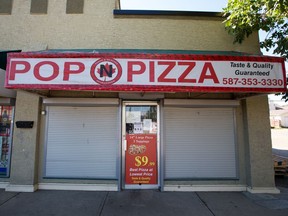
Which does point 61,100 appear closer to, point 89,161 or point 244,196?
point 89,161

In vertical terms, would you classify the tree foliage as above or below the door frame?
above

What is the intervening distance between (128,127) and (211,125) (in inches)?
98.0

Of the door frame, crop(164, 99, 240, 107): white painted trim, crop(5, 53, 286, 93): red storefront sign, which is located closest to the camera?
crop(5, 53, 286, 93): red storefront sign

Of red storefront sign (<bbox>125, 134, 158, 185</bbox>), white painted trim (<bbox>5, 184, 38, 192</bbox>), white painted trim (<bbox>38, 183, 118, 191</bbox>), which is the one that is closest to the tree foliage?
red storefront sign (<bbox>125, 134, 158, 185</bbox>)

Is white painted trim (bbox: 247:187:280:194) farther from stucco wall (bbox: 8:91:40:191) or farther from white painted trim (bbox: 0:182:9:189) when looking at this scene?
white painted trim (bbox: 0:182:9:189)

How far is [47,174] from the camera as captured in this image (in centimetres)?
575

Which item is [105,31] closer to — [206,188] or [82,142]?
[82,142]

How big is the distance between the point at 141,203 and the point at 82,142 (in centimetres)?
241

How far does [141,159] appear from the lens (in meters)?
5.82

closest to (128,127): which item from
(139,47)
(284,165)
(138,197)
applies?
(138,197)

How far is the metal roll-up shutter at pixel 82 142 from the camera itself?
575 cm

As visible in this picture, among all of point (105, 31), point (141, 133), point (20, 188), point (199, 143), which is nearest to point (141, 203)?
point (141, 133)

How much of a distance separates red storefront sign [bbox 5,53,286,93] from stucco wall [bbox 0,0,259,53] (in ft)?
6.15

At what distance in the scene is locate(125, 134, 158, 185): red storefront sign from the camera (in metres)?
5.78
